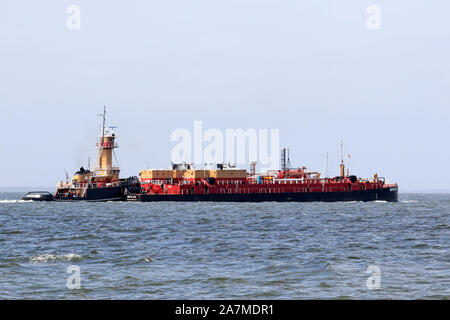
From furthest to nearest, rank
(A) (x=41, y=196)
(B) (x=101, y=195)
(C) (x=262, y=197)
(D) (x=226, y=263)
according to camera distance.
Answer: (A) (x=41, y=196), (C) (x=262, y=197), (B) (x=101, y=195), (D) (x=226, y=263)

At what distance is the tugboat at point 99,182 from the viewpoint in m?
119

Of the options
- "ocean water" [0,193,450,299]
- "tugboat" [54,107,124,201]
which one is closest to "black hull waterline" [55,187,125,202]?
"tugboat" [54,107,124,201]

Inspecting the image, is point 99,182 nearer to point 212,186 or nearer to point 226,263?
point 212,186

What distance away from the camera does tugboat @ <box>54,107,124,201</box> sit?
11869 cm

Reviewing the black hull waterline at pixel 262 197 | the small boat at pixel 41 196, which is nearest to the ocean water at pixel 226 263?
the black hull waterline at pixel 262 197

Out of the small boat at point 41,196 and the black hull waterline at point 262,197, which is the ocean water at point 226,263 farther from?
the small boat at point 41,196

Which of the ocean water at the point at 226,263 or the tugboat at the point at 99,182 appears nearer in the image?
A: the ocean water at the point at 226,263

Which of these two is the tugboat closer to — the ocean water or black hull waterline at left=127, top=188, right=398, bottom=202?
black hull waterline at left=127, top=188, right=398, bottom=202

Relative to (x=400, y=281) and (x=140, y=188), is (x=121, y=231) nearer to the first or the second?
(x=400, y=281)

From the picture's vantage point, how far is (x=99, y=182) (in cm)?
12231

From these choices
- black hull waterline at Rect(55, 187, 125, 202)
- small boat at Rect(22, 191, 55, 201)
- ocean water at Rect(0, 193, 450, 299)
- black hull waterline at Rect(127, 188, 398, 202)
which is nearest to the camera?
ocean water at Rect(0, 193, 450, 299)

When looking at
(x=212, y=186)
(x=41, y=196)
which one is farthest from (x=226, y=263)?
(x=41, y=196)
